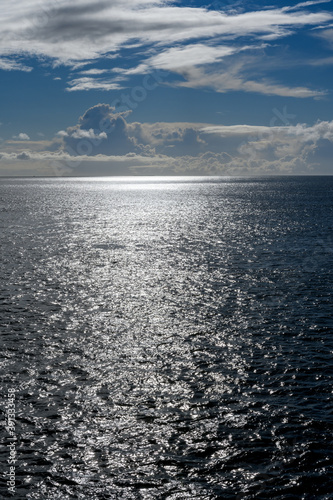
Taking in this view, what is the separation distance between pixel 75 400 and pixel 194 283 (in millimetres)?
31673

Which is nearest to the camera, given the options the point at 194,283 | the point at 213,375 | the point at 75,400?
the point at 75,400

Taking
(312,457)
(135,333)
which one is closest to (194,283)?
(135,333)

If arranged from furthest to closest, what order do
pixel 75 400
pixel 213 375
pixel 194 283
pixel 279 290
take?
pixel 194 283
pixel 279 290
pixel 213 375
pixel 75 400

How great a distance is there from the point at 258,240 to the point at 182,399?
69039 millimetres

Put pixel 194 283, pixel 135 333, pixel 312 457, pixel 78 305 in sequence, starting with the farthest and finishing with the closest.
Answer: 1. pixel 194 283
2. pixel 78 305
3. pixel 135 333
4. pixel 312 457

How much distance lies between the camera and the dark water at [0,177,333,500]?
20.7 meters

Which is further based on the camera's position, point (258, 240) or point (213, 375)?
point (258, 240)

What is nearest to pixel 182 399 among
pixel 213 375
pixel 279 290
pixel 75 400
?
pixel 213 375

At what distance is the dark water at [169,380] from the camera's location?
67.8ft

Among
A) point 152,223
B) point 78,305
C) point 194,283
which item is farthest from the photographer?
point 152,223

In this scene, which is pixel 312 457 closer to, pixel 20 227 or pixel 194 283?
pixel 194 283

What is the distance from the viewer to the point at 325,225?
382 ft

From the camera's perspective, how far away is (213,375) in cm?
3075

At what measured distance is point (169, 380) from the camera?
30.0 m
